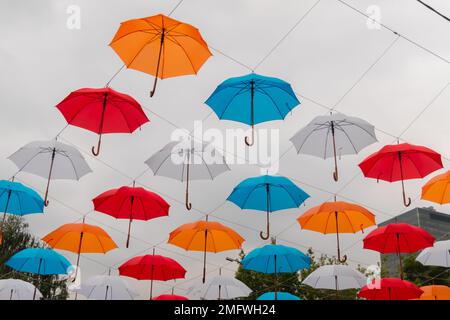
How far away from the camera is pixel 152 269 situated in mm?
12109

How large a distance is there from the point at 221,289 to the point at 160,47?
896 centimetres

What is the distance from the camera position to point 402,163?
9.43m

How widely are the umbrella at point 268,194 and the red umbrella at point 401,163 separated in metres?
1.51

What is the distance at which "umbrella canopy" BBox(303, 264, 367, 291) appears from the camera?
41.7ft

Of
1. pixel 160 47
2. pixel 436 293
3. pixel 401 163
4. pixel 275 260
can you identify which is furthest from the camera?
pixel 436 293

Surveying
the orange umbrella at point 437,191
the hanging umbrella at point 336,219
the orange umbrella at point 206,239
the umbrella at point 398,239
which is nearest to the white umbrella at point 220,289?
the orange umbrella at point 206,239

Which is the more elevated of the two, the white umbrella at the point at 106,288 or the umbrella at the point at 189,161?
the umbrella at the point at 189,161

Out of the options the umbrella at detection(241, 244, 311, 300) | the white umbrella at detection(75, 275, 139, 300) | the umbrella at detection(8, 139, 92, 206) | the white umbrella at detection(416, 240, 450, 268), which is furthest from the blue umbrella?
the white umbrella at detection(75, 275, 139, 300)

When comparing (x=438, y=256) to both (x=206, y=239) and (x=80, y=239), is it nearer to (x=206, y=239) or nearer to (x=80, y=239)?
(x=206, y=239)

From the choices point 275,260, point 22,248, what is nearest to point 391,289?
point 275,260

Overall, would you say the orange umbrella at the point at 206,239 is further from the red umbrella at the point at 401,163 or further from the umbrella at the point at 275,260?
the red umbrella at the point at 401,163

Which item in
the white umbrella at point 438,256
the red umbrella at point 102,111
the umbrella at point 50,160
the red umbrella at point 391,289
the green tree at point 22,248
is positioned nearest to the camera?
the red umbrella at point 102,111

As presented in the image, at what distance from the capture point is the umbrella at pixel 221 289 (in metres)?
13.6
